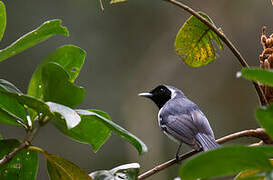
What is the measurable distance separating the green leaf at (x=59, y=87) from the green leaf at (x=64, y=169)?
0.64 ft

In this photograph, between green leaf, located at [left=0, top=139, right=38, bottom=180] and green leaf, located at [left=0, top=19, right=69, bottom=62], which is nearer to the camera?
green leaf, located at [left=0, top=19, right=69, bottom=62]

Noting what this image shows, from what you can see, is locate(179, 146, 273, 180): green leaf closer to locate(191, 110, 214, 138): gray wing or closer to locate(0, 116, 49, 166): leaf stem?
locate(0, 116, 49, 166): leaf stem

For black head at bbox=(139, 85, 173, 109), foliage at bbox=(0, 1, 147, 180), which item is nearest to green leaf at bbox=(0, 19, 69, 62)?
foliage at bbox=(0, 1, 147, 180)

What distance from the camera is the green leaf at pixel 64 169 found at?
5.15 feet

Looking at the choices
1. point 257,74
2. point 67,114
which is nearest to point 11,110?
point 67,114

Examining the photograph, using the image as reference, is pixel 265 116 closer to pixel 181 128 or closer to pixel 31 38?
pixel 31 38

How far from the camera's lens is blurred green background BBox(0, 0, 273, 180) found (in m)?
8.47

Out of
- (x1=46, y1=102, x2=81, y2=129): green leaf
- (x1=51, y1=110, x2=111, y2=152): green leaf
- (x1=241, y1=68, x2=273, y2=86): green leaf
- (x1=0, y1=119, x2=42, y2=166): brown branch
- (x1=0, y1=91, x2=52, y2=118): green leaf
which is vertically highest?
(x1=241, y1=68, x2=273, y2=86): green leaf

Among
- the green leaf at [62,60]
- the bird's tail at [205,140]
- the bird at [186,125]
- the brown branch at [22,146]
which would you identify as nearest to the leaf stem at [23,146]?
the brown branch at [22,146]

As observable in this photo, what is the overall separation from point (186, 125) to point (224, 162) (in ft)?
9.22

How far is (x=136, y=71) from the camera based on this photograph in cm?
916

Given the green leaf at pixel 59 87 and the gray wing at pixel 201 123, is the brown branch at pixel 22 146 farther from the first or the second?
the gray wing at pixel 201 123

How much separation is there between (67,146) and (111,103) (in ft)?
3.63

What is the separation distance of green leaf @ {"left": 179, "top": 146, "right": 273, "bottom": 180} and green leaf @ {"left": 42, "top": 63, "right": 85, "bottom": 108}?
69 cm
